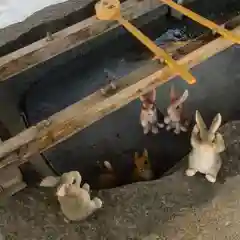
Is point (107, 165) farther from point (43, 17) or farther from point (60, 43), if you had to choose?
point (43, 17)

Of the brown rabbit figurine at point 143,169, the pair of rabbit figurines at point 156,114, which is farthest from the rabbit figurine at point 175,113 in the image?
the brown rabbit figurine at point 143,169

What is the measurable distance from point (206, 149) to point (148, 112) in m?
0.21

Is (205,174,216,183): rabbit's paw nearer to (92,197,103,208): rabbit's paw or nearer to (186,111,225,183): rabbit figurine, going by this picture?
(186,111,225,183): rabbit figurine

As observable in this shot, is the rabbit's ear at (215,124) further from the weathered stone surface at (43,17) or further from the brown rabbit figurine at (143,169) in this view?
the weathered stone surface at (43,17)

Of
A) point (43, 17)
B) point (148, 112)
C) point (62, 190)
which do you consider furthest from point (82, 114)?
point (43, 17)

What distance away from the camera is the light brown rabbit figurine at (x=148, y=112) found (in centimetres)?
104

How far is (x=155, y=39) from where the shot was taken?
126 centimetres

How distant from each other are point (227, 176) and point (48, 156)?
0.37m

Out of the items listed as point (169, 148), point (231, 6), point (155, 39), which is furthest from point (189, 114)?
point (231, 6)

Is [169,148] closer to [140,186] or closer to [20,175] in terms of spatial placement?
[140,186]

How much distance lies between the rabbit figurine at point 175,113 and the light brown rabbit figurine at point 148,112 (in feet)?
0.10

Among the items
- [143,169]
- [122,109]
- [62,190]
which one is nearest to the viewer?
[62,190]

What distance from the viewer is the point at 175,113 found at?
Result: 1.05 meters

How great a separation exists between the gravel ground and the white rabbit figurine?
0.02 metres
